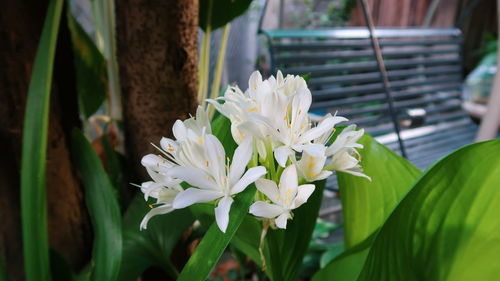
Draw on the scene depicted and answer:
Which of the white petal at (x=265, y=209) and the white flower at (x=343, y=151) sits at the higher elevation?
the white flower at (x=343, y=151)

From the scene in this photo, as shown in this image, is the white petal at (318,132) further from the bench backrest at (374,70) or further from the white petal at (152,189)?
the bench backrest at (374,70)

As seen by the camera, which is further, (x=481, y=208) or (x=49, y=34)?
(x=49, y=34)

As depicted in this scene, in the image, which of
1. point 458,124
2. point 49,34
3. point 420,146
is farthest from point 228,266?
point 458,124

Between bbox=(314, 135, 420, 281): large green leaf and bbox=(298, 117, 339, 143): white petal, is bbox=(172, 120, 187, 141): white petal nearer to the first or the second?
bbox=(298, 117, 339, 143): white petal

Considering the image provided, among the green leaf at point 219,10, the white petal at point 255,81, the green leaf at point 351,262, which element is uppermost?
the green leaf at point 219,10

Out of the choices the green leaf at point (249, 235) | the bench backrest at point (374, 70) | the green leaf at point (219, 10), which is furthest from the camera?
the bench backrest at point (374, 70)

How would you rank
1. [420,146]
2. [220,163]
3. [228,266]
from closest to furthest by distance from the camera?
1. [220,163]
2. [228,266]
3. [420,146]

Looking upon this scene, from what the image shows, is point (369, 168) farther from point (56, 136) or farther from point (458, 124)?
point (458, 124)

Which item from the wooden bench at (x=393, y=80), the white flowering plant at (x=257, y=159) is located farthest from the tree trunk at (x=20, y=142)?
the wooden bench at (x=393, y=80)
